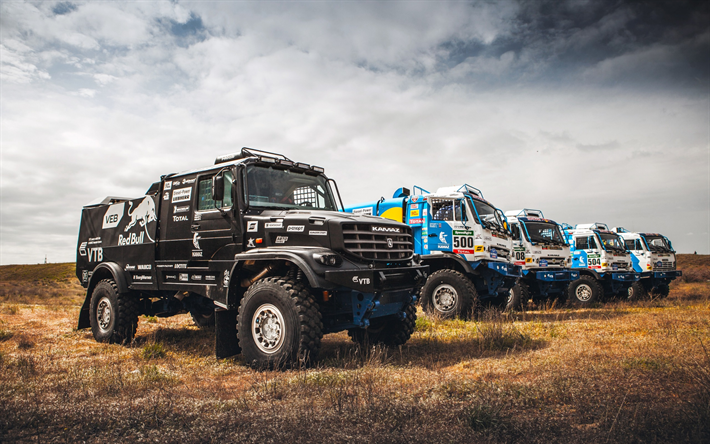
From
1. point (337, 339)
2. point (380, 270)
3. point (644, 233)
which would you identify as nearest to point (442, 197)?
point (337, 339)

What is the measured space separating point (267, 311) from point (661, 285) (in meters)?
19.7

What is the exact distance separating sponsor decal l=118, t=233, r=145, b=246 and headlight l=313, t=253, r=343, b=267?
433 centimetres

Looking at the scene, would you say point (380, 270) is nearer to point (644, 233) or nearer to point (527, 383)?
point (527, 383)

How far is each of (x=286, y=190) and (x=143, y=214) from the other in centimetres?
305

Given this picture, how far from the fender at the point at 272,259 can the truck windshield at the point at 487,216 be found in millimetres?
6644

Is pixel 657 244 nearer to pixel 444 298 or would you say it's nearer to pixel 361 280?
pixel 444 298

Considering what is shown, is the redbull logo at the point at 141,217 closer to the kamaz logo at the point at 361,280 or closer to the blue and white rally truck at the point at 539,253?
the kamaz logo at the point at 361,280

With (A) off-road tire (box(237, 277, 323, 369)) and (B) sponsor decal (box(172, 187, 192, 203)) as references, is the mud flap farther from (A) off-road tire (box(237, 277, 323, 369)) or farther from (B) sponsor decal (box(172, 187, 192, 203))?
(B) sponsor decal (box(172, 187, 192, 203))

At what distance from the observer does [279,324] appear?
18.9ft

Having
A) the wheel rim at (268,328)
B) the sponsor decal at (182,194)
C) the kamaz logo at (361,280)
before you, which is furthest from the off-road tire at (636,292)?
the sponsor decal at (182,194)

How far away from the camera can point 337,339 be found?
8.60 m

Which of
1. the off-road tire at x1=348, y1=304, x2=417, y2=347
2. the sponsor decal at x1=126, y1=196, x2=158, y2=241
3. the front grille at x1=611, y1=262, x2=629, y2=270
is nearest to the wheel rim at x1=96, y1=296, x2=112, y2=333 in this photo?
the sponsor decal at x1=126, y1=196, x2=158, y2=241

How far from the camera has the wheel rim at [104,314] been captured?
857 centimetres

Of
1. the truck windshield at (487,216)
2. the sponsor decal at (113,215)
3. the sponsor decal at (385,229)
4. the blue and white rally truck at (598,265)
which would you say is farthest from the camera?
the blue and white rally truck at (598,265)
